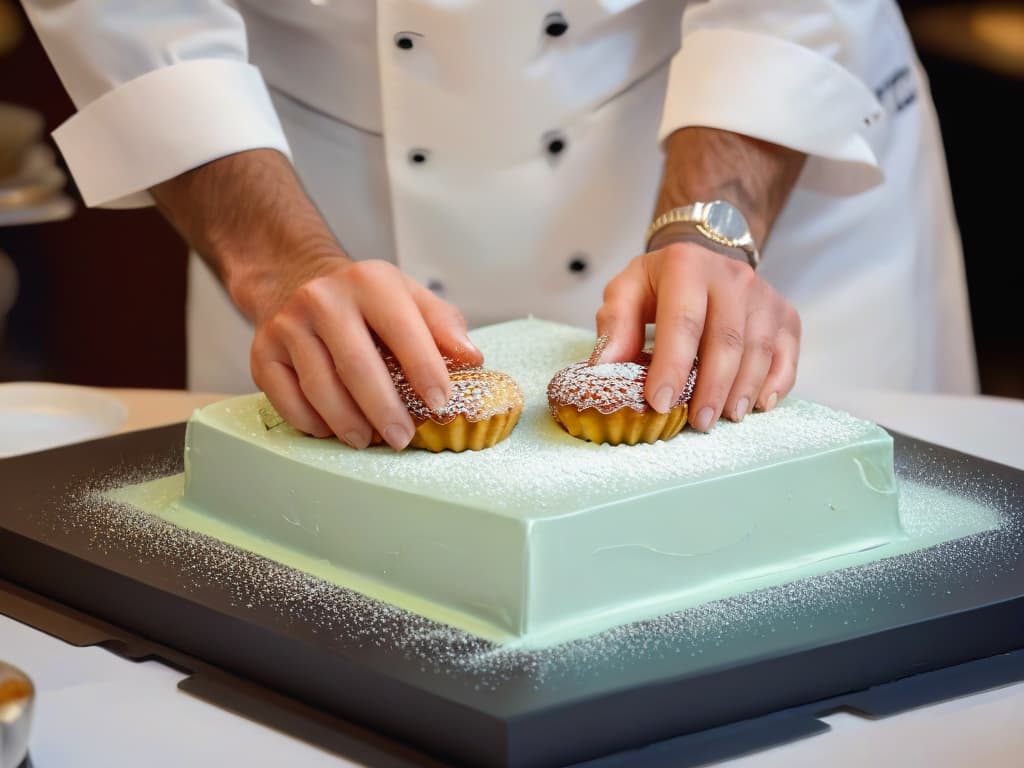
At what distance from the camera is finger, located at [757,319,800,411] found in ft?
4.10

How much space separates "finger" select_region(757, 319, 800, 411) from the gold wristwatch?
199 millimetres

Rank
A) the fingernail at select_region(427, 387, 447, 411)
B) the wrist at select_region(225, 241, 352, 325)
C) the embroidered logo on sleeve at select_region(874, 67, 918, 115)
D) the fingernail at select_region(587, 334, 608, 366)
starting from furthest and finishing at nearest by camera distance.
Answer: the embroidered logo on sleeve at select_region(874, 67, 918, 115) < the wrist at select_region(225, 241, 352, 325) < the fingernail at select_region(587, 334, 608, 366) < the fingernail at select_region(427, 387, 447, 411)

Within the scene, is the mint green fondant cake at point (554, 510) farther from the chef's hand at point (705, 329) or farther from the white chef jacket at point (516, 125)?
the white chef jacket at point (516, 125)

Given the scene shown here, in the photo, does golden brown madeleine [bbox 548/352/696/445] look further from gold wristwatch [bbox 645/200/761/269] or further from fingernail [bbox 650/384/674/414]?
gold wristwatch [bbox 645/200/761/269]

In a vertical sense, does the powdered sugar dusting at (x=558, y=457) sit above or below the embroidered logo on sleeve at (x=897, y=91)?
below

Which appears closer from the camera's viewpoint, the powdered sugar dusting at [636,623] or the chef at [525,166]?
the powdered sugar dusting at [636,623]

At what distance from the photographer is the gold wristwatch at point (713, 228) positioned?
1.50 meters

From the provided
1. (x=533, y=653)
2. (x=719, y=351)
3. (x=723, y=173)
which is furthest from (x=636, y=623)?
(x=723, y=173)

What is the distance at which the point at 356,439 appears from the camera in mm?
1159

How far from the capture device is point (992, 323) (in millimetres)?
3812

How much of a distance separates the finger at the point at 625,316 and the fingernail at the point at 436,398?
0.19m

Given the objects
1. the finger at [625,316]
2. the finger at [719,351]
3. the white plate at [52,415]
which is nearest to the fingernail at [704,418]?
the finger at [719,351]

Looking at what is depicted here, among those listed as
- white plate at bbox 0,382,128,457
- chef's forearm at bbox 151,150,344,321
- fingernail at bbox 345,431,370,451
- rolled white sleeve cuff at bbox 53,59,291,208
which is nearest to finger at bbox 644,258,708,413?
fingernail at bbox 345,431,370,451

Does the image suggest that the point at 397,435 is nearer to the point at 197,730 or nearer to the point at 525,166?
the point at 197,730
